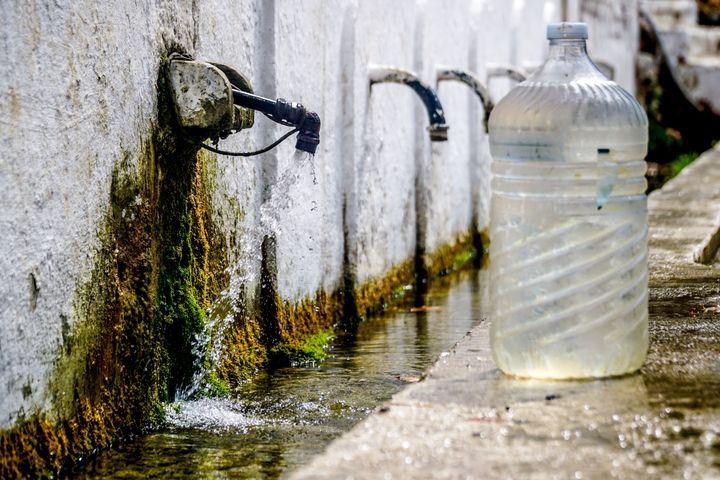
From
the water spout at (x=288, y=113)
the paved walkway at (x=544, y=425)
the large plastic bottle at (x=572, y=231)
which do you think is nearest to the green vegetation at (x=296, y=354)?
the water spout at (x=288, y=113)

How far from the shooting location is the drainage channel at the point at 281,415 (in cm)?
399

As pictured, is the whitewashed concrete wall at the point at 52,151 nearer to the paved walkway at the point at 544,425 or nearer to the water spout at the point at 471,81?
the paved walkway at the point at 544,425

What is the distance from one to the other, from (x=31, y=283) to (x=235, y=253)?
1.69m

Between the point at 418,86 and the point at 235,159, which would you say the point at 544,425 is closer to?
the point at 235,159

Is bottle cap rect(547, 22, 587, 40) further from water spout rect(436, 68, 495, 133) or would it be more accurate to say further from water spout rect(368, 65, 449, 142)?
water spout rect(436, 68, 495, 133)

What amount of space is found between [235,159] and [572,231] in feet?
7.67

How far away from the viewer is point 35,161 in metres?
3.64

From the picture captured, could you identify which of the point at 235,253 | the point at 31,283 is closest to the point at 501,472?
the point at 31,283

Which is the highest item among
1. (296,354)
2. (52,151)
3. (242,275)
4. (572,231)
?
(52,151)

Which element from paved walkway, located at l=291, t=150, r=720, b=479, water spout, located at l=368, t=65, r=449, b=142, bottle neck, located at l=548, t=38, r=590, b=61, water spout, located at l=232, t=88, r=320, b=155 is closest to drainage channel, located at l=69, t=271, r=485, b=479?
paved walkway, located at l=291, t=150, r=720, b=479

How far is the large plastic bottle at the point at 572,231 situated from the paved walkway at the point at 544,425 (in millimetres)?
97

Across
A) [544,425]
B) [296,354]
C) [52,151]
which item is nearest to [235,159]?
[296,354]

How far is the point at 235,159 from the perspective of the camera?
5.25 metres

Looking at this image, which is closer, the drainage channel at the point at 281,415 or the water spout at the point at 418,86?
the drainage channel at the point at 281,415
